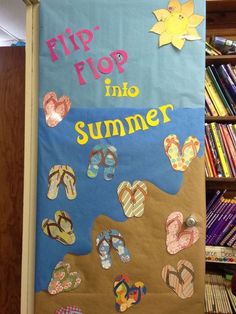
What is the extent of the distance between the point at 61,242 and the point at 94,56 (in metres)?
0.85

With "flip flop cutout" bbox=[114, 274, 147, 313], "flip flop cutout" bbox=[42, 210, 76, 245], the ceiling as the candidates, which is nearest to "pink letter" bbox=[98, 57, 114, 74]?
"flip flop cutout" bbox=[42, 210, 76, 245]

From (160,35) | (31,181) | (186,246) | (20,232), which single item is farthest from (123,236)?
(160,35)

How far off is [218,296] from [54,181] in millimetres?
953

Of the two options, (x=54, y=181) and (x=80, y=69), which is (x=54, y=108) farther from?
(x=54, y=181)

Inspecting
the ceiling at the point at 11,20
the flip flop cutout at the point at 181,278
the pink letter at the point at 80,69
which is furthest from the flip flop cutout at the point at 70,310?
the ceiling at the point at 11,20

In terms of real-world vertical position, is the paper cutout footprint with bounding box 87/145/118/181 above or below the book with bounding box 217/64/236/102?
below

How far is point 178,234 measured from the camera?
1287 millimetres

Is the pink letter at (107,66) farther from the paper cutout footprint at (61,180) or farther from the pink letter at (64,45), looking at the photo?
the paper cutout footprint at (61,180)

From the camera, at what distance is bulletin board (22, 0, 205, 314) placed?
129 centimetres

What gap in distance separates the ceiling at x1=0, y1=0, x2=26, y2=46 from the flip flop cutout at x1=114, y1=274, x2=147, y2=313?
5.95 ft

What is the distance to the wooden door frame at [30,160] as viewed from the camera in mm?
1343

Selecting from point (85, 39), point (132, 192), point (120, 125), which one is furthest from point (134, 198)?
point (85, 39)

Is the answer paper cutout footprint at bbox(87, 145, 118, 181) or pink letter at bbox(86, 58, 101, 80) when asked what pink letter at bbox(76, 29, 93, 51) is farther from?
paper cutout footprint at bbox(87, 145, 118, 181)

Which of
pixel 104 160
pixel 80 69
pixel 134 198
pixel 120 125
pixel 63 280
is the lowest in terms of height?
pixel 63 280
